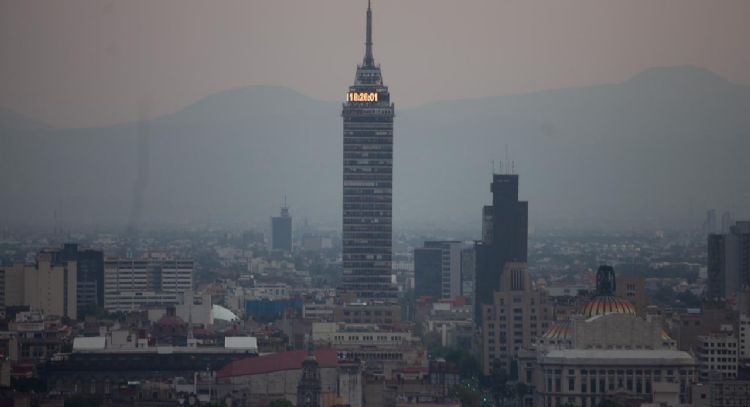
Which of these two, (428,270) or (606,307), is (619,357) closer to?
(606,307)

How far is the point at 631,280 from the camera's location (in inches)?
3701

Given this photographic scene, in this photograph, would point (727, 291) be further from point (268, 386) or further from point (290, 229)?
point (290, 229)

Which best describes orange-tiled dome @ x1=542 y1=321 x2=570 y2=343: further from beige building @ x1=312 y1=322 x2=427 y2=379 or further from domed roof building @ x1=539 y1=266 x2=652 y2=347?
beige building @ x1=312 y1=322 x2=427 y2=379

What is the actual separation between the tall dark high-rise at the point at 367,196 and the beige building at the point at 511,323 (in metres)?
17.5

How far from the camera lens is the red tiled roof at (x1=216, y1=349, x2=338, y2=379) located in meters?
73.9

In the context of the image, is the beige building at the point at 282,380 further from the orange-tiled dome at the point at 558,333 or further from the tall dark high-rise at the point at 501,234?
the tall dark high-rise at the point at 501,234

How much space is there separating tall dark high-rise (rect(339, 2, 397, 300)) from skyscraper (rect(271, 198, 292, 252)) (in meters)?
65.5

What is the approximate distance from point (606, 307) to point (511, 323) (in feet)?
37.7

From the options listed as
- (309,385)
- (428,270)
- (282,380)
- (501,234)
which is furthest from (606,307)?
(428,270)

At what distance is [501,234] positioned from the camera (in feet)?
388

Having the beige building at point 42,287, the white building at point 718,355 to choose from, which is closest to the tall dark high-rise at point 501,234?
the beige building at point 42,287

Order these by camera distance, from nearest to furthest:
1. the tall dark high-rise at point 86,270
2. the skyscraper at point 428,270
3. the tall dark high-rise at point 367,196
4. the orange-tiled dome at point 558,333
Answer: the orange-tiled dome at point 558,333, the tall dark high-rise at point 367,196, the tall dark high-rise at point 86,270, the skyscraper at point 428,270

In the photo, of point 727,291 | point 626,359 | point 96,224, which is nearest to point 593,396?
point 626,359

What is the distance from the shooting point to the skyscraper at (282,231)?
179 m
